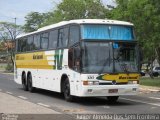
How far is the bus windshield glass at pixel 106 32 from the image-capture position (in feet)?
61.1

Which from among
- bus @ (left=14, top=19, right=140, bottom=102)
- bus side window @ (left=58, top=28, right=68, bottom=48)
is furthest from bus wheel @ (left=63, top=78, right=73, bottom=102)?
bus side window @ (left=58, top=28, right=68, bottom=48)

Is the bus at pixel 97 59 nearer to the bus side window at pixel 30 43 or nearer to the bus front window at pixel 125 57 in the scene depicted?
the bus front window at pixel 125 57

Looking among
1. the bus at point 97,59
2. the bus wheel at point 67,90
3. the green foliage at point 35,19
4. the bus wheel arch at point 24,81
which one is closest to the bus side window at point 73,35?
the bus at point 97,59

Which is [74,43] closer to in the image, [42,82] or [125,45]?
[125,45]

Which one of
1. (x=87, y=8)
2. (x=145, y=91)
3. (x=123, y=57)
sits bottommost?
(x=145, y=91)

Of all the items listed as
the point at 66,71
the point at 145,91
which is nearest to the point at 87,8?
the point at 145,91

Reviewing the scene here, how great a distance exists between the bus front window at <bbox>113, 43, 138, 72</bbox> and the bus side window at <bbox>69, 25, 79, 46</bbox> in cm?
158

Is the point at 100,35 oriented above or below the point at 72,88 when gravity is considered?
above

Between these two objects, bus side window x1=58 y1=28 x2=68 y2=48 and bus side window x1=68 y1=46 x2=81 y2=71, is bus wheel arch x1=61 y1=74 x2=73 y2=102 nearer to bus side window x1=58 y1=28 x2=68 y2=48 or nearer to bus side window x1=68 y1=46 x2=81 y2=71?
bus side window x1=68 y1=46 x2=81 y2=71

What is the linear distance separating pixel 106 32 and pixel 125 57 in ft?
4.16

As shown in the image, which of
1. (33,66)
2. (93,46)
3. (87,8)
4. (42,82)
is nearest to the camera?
(93,46)

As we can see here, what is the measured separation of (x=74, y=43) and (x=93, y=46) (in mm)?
1019

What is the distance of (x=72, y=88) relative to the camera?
19172 millimetres

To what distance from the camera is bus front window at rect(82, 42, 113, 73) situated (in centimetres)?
1820
